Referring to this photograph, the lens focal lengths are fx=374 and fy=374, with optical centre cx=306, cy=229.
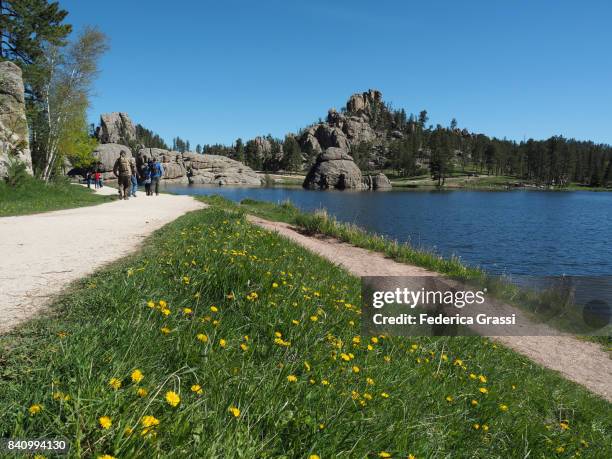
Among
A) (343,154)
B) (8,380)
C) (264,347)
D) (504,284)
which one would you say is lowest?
(504,284)

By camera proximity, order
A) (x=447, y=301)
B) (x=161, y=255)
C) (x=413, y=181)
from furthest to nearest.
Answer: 1. (x=413, y=181)
2. (x=447, y=301)
3. (x=161, y=255)

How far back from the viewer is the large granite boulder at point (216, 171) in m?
125

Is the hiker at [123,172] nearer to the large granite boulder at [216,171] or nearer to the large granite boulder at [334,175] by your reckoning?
the large granite boulder at [334,175]

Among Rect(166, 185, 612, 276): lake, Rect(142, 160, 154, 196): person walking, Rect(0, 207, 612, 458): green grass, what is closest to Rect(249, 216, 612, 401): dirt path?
Rect(0, 207, 612, 458): green grass

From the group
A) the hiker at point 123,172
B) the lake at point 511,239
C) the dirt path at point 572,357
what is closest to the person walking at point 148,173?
the hiker at point 123,172

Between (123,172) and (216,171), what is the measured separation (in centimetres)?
10981

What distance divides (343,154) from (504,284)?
367ft

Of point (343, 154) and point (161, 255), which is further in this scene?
point (343, 154)

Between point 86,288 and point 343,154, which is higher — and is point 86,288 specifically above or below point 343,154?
below

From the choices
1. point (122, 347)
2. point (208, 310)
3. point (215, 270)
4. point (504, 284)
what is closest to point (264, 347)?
point (208, 310)

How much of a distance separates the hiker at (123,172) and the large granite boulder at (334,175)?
307 ft

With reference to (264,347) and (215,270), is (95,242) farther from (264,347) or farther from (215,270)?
(264,347)

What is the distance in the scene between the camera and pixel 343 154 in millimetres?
122688

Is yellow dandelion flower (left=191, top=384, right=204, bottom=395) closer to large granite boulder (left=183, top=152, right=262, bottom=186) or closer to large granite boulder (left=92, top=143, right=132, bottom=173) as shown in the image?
large granite boulder (left=92, top=143, right=132, bottom=173)
